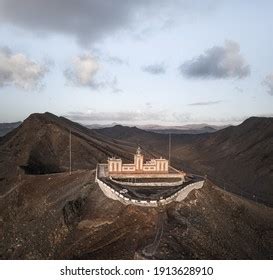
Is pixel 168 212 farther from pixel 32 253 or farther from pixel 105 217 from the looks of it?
pixel 32 253

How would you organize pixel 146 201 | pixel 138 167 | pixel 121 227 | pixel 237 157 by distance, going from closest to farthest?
pixel 121 227
pixel 146 201
pixel 138 167
pixel 237 157

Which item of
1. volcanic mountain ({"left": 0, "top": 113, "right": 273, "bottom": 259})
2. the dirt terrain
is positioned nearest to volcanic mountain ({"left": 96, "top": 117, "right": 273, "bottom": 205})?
volcanic mountain ({"left": 0, "top": 113, "right": 273, "bottom": 259})

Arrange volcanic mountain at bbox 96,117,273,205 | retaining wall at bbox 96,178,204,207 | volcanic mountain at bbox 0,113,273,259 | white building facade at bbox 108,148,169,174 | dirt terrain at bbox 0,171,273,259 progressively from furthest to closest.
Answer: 1. volcanic mountain at bbox 96,117,273,205
2. white building facade at bbox 108,148,169,174
3. retaining wall at bbox 96,178,204,207
4. volcanic mountain at bbox 0,113,273,259
5. dirt terrain at bbox 0,171,273,259

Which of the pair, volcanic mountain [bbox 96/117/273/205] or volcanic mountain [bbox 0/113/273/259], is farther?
volcanic mountain [bbox 96/117/273/205]

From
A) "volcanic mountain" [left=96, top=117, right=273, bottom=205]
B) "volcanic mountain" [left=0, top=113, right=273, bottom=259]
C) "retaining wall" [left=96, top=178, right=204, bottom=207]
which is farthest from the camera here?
"volcanic mountain" [left=96, top=117, right=273, bottom=205]

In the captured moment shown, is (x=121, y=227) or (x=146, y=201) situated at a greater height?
(x=146, y=201)

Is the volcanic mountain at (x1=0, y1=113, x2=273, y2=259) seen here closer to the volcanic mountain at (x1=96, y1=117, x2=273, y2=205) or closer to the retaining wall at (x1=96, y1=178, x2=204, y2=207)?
the retaining wall at (x1=96, y1=178, x2=204, y2=207)

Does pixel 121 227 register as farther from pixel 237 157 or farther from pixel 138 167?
pixel 237 157

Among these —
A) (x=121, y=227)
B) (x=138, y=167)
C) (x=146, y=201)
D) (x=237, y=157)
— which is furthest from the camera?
(x=237, y=157)

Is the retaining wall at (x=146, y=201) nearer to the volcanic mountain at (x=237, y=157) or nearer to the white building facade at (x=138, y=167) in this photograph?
the white building facade at (x=138, y=167)

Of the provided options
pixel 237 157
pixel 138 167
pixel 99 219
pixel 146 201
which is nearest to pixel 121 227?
pixel 99 219

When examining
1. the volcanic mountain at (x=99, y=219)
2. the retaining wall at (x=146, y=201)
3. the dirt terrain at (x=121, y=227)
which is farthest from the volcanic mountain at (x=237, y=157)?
the retaining wall at (x=146, y=201)

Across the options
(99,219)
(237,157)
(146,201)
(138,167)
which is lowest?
(237,157)
